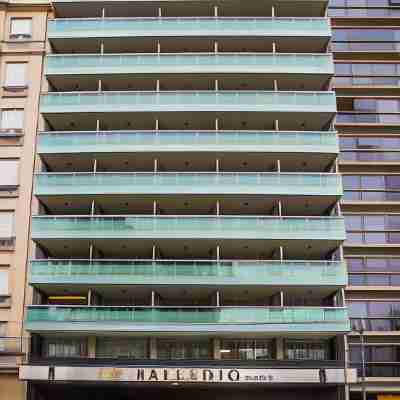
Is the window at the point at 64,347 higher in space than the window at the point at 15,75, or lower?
lower

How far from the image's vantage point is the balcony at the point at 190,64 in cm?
4619

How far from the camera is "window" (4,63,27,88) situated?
154 feet

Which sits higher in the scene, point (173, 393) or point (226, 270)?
point (226, 270)

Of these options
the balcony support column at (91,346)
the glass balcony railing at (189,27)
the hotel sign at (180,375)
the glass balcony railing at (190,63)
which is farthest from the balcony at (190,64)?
the hotel sign at (180,375)

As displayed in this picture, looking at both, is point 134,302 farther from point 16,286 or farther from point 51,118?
point 51,118

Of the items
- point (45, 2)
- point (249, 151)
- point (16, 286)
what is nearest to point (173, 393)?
point (16, 286)

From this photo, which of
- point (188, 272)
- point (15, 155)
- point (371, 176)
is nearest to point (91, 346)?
point (188, 272)

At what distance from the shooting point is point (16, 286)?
137 ft

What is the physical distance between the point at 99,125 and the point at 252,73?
11.6m

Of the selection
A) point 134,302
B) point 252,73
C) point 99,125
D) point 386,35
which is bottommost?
point 134,302

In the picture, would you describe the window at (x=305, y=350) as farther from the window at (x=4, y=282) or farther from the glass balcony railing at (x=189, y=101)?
the window at (x=4, y=282)

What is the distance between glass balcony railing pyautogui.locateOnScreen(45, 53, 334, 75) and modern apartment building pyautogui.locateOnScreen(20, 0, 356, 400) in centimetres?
10

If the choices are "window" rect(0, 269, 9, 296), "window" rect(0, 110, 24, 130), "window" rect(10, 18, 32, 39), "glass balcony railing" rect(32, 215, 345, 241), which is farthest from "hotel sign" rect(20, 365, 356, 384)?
"window" rect(10, 18, 32, 39)

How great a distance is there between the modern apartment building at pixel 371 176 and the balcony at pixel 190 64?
4.55m
